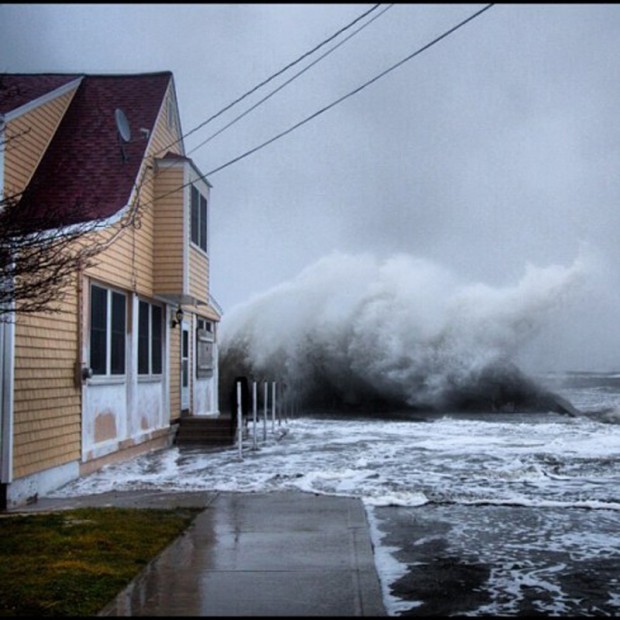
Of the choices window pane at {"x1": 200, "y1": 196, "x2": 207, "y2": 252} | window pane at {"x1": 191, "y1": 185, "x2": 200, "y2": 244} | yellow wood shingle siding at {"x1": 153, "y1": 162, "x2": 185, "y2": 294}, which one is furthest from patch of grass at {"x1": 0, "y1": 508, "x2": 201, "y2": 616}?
window pane at {"x1": 200, "y1": 196, "x2": 207, "y2": 252}

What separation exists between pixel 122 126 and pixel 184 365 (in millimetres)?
6053

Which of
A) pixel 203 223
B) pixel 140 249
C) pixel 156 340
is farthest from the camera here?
pixel 203 223

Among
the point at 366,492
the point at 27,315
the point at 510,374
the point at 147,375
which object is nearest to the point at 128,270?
the point at 147,375

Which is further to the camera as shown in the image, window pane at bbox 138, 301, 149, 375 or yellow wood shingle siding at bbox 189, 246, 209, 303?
yellow wood shingle siding at bbox 189, 246, 209, 303

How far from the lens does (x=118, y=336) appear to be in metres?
13.7

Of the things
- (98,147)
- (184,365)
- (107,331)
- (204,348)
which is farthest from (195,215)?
(107,331)

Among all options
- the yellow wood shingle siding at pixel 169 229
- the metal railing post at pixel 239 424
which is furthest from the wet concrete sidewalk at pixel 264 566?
the yellow wood shingle siding at pixel 169 229

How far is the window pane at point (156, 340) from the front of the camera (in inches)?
627

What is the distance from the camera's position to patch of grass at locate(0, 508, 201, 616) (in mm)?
5359

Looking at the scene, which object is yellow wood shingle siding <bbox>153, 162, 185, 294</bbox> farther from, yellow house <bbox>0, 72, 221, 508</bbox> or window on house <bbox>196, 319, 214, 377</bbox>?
window on house <bbox>196, 319, 214, 377</bbox>

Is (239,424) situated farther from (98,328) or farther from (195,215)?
(195,215)

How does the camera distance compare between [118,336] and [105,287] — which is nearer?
[105,287]

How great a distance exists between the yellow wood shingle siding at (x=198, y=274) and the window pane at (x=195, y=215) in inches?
11.3

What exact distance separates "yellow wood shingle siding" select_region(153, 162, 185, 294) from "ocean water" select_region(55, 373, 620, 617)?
3347 millimetres
